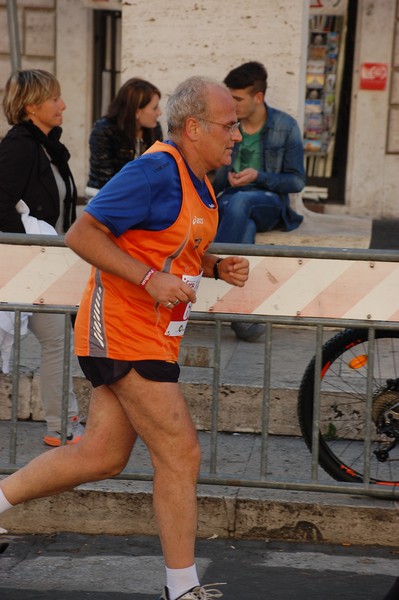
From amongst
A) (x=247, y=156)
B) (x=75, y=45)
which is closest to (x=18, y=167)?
(x=247, y=156)

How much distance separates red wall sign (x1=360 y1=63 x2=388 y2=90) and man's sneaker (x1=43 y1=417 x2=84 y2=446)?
10509mm

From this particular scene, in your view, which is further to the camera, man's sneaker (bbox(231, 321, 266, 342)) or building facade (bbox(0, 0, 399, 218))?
building facade (bbox(0, 0, 399, 218))

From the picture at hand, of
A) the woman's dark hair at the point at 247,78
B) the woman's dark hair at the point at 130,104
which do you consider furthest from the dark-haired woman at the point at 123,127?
the woman's dark hair at the point at 247,78

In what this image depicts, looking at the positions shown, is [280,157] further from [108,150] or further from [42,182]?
[42,182]

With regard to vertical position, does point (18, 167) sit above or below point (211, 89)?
below

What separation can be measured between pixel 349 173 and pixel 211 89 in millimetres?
12150

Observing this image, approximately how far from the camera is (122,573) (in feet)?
17.0

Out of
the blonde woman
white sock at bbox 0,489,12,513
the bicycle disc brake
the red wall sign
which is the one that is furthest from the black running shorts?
the red wall sign

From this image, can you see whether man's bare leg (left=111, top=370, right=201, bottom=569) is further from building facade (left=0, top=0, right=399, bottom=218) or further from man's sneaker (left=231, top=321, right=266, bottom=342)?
building facade (left=0, top=0, right=399, bottom=218)

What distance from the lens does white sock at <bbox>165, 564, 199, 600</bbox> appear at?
15.0 feet

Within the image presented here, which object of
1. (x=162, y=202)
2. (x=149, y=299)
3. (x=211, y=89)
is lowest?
(x=149, y=299)

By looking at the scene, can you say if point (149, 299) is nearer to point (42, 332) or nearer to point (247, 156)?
point (42, 332)

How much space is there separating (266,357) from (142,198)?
4.21 ft

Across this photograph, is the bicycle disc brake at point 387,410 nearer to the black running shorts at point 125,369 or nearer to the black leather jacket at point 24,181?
the black running shorts at point 125,369
